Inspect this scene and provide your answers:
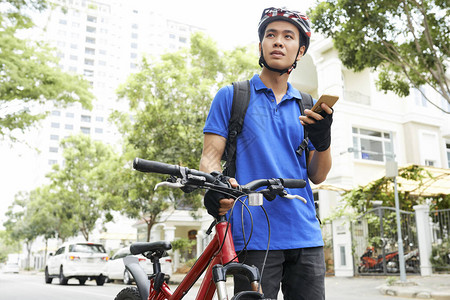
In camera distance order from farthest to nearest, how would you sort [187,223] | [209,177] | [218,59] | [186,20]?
[186,20] < [187,223] < [218,59] < [209,177]

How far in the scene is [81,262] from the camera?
16516 millimetres

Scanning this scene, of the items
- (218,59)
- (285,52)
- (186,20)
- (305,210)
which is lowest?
(305,210)

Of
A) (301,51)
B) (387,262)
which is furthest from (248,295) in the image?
(387,262)

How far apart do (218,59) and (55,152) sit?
211 feet

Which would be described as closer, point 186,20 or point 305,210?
point 305,210

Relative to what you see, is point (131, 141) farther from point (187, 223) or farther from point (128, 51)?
→ point (128, 51)

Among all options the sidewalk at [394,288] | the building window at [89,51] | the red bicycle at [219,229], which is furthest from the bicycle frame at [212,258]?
the building window at [89,51]

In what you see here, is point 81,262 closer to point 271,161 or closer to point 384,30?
point 384,30

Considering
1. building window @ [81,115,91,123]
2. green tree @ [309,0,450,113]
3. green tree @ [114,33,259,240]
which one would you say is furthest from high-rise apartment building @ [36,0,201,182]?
green tree @ [309,0,450,113]

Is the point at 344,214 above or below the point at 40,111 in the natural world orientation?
below

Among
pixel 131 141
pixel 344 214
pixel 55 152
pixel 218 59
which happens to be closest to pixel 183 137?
pixel 131 141

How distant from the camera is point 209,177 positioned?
69.1 inches

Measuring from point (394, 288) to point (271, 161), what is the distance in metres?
9.58

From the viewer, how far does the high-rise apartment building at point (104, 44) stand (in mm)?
82625
